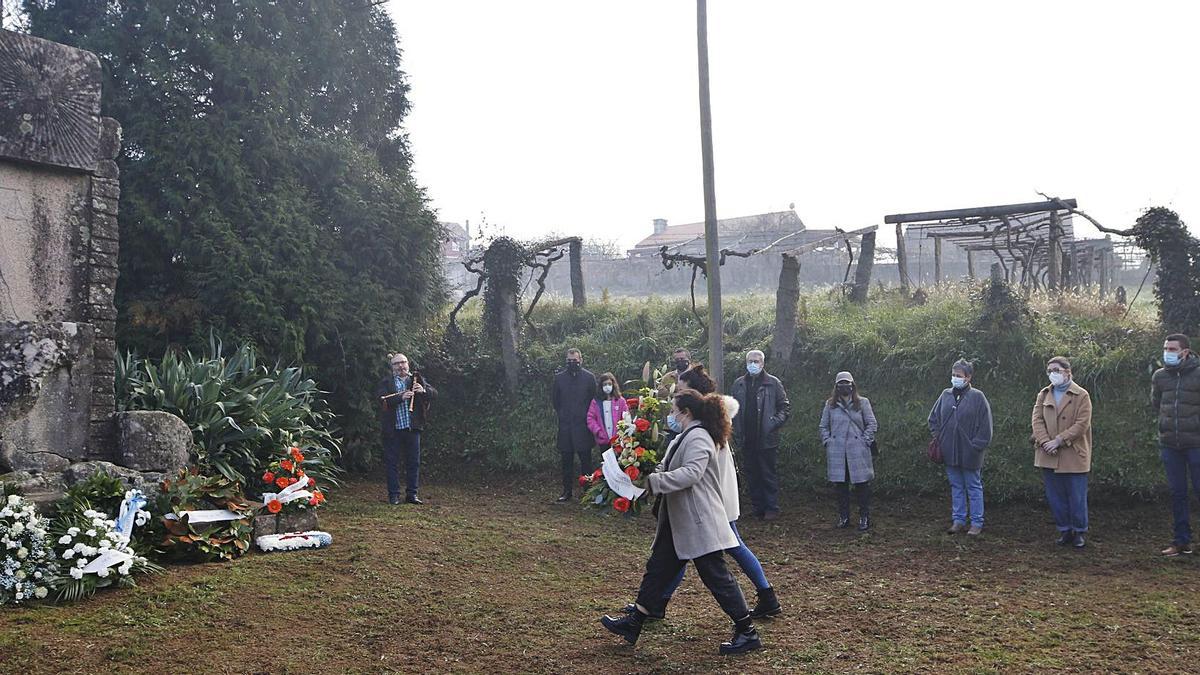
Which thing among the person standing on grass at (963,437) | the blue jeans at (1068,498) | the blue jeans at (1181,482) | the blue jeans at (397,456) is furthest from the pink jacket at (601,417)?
the blue jeans at (1181,482)

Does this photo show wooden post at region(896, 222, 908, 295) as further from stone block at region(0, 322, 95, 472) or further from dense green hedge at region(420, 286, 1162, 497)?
stone block at region(0, 322, 95, 472)

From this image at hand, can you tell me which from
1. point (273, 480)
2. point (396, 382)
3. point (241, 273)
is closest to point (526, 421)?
point (396, 382)

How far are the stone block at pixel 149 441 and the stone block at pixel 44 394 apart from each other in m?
0.26

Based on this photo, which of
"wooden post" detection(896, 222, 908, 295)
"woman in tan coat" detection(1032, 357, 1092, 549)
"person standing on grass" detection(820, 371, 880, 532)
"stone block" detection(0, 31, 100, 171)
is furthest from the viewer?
→ "wooden post" detection(896, 222, 908, 295)

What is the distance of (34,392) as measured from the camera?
7016mm

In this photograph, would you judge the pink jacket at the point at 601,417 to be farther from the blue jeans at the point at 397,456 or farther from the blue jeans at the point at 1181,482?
the blue jeans at the point at 1181,482

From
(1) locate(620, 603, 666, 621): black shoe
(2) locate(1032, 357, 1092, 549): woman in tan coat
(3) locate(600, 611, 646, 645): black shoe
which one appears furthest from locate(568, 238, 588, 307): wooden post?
(3) locate(600, 611, 646, 645): black shoe

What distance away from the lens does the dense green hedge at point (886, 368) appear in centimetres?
1030

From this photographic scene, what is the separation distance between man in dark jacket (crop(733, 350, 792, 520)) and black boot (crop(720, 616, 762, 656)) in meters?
4.51

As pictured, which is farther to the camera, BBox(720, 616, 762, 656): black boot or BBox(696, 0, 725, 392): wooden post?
BBox(696, 0, 725, 392): wooden post

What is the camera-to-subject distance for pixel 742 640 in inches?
217

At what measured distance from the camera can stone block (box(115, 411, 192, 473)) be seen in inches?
302

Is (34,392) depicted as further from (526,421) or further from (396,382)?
(526,421)

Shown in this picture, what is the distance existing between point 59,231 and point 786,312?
844 centimetres
